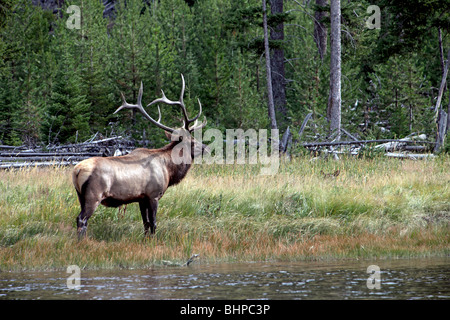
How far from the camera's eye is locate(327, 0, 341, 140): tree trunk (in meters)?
17.0

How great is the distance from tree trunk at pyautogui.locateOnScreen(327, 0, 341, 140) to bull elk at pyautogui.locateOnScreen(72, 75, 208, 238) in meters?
8.52

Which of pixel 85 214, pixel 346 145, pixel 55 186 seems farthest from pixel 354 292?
pixel 346 145

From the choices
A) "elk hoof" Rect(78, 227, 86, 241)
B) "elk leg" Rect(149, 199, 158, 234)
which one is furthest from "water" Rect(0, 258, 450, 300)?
"elk leg" Rect(149, 199, 158, 234)

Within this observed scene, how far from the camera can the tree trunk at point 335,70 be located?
1700 centimetres

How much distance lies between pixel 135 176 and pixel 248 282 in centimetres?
273

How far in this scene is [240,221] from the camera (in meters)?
9.55

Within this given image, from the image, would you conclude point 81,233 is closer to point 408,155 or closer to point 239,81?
point 408,155

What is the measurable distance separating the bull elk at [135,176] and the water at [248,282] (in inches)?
47.4

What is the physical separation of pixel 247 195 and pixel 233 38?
18117 millimetres

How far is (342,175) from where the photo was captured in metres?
12.8

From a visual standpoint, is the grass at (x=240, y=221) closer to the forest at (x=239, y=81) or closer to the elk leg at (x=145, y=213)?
the elk leg at (x=145, y=213)

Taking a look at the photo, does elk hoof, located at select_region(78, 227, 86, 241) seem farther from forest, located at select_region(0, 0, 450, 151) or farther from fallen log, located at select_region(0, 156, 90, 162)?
forest, located at select_region(0, 0, 450, 151)

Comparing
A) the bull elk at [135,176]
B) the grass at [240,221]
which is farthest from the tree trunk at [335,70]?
the bull elk at [135,176]

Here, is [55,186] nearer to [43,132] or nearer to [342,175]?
[342,175]
